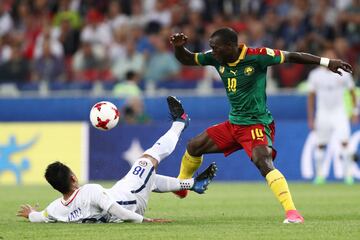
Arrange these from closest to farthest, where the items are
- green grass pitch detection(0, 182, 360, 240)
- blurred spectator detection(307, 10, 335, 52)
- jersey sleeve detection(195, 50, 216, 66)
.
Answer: green grass pitch detection(0, 182, 360, 240) → jersey sleeve detection(195, 50, 216, 66) → blurred spectator detection(307, 10, 335, 52)

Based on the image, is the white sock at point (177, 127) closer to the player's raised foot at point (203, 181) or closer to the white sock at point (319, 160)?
the player's raised foot at point (203, 181)

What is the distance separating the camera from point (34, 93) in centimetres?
2164

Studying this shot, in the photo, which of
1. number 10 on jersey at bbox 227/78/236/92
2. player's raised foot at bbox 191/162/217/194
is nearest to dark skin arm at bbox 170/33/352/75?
number 10 on jersey at bbox 227/78/236/92

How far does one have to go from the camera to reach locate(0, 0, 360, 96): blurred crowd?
21.3 metres

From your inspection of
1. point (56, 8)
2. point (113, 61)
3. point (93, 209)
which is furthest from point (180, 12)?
point (93, 209)

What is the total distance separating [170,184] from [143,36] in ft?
39.9

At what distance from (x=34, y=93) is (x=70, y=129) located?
6.76 feet

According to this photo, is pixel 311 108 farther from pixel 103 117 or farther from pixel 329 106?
pixel 103 117

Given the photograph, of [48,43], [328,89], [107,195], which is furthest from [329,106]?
[107,195]

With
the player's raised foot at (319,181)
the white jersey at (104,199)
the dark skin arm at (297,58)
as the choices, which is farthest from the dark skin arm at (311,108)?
the white jersey at (104,199)

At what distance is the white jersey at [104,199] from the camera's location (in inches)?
392

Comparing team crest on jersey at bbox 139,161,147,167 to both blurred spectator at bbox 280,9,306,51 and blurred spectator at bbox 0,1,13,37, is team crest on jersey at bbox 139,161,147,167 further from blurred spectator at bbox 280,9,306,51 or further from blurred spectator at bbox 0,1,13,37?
blurred spectator at bbox 0,1,13,37

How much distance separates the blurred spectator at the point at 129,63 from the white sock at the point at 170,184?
10.8 metres

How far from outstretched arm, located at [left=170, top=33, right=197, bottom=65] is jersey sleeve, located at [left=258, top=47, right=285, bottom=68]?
2.73 ft
